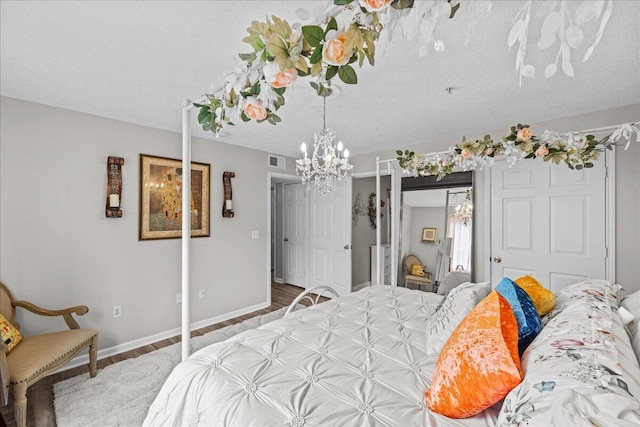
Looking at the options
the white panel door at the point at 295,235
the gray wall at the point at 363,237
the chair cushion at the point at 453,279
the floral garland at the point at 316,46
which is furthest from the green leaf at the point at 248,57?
the white panel door at the point at 295,235

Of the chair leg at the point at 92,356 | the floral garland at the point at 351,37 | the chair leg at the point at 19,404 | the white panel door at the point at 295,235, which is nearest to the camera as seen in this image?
the floral garland at the point at 351,37

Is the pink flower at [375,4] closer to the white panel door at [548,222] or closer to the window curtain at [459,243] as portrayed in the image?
the white panel door at [548,222]

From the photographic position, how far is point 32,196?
253cm

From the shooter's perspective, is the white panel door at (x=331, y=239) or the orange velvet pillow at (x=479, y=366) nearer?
the orange velvet pillow at (x=479, y=366)

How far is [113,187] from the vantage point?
2932mm

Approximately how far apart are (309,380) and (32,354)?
2.16m

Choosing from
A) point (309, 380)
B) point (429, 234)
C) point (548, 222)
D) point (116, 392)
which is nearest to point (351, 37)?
point (309, 380)

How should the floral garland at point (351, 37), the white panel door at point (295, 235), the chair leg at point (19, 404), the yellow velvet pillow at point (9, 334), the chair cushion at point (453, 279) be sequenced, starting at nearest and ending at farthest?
the floral garland at point (351, 37), the chair leg at point (19, 404), the yellow velvet pillow at point (9, 334), the chair cushion at point (453, 279), the white panel door at point (295, 235)

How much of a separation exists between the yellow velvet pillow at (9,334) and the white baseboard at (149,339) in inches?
25.4

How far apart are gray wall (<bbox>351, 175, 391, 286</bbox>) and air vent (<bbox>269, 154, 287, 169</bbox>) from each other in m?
1.31

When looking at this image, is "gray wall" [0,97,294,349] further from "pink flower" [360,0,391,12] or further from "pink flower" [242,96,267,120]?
"pink flower" [360,0,391,12]

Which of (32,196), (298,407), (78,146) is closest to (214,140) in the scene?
(78,146)

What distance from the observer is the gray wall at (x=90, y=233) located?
8.12 feet

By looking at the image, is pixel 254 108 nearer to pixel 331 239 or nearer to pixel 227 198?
pixel 227 198
